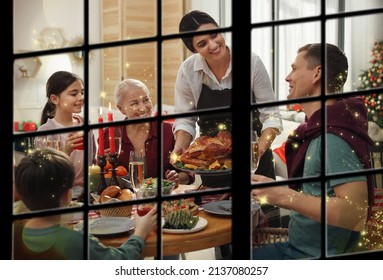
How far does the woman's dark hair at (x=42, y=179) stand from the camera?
5.40 ft

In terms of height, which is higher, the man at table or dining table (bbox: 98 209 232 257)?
the man at table

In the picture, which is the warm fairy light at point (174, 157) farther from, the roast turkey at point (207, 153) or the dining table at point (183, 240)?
the dining table at point (183, 240)

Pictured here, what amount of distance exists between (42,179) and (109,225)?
44cm

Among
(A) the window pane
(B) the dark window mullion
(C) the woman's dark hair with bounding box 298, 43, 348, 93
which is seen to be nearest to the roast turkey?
(C) the woman's dark hair with bounding box 298, 43, 348, 93

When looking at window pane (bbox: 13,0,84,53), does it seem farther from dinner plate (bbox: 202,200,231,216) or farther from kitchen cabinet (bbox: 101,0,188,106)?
dinner plate (bbox: 202,200,231,216)

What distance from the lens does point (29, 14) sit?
6867 mm

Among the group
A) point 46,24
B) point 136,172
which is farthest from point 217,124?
point 46,24

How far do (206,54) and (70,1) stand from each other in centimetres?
476

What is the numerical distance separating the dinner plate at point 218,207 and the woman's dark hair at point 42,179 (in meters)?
0.60

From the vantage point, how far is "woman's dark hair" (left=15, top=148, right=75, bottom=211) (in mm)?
1646

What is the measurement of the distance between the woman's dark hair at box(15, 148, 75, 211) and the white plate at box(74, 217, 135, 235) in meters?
0.28

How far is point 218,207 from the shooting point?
2211mm

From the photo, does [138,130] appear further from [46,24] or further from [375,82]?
[46,24]
